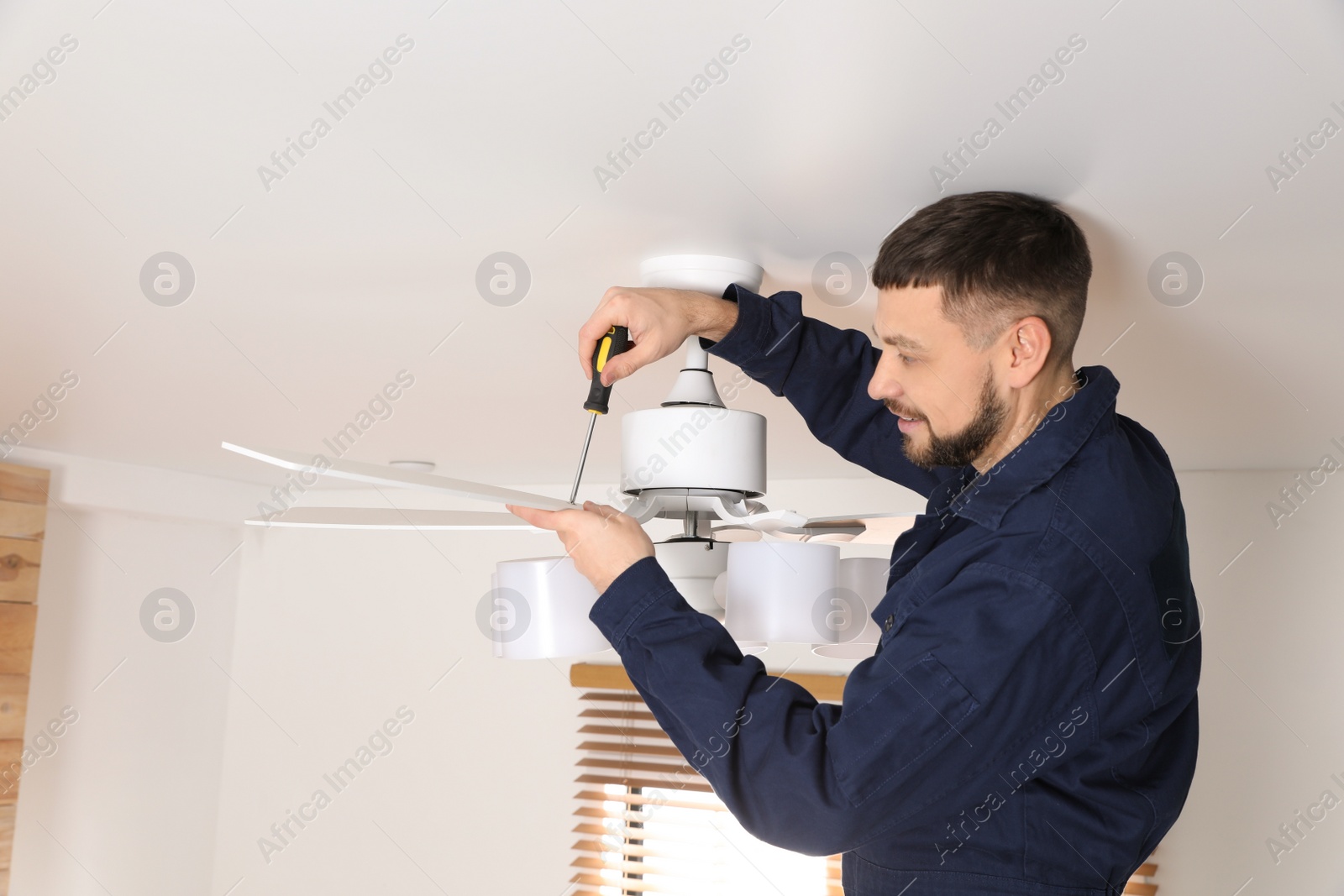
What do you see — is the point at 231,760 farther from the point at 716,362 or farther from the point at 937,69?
the point at 937,69

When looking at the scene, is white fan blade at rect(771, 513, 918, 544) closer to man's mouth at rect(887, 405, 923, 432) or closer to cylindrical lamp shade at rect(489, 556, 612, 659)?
man's mouth at rect(887, 405, 923, 432)

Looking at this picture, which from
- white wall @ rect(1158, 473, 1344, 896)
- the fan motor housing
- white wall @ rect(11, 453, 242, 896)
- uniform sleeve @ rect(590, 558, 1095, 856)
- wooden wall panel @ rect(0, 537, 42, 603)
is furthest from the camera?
white wall @ rect(11, 453, 242, 896)

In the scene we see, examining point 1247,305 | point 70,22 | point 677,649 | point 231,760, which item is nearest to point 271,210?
point 70,22

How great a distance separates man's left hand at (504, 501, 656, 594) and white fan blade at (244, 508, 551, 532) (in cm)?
2

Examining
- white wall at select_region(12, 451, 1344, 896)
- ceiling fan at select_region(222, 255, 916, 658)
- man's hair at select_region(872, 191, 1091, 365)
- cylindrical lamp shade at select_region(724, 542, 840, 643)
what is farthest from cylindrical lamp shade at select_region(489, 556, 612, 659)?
white wall at select_region(12, 451, 1344, 896)

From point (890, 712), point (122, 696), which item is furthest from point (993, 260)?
point (122, 696)

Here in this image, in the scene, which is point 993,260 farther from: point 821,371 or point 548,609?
point 548,609

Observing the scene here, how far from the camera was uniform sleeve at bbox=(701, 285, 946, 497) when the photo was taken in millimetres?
1175

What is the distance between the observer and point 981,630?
85 cm

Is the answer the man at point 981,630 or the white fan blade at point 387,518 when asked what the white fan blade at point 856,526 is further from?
the white fan blade at point 387,518

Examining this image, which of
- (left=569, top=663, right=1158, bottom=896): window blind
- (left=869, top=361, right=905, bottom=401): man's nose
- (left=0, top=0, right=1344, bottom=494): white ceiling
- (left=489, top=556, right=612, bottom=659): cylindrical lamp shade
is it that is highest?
(left=0, top=0, right=1344, bottom=494): white ceiling

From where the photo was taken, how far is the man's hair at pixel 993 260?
94 cm

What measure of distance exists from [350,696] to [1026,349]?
2.86 meters

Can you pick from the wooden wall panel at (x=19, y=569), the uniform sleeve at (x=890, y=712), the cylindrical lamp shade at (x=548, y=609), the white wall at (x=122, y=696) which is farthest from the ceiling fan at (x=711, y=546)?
the white wall at (x=122, y=696)
